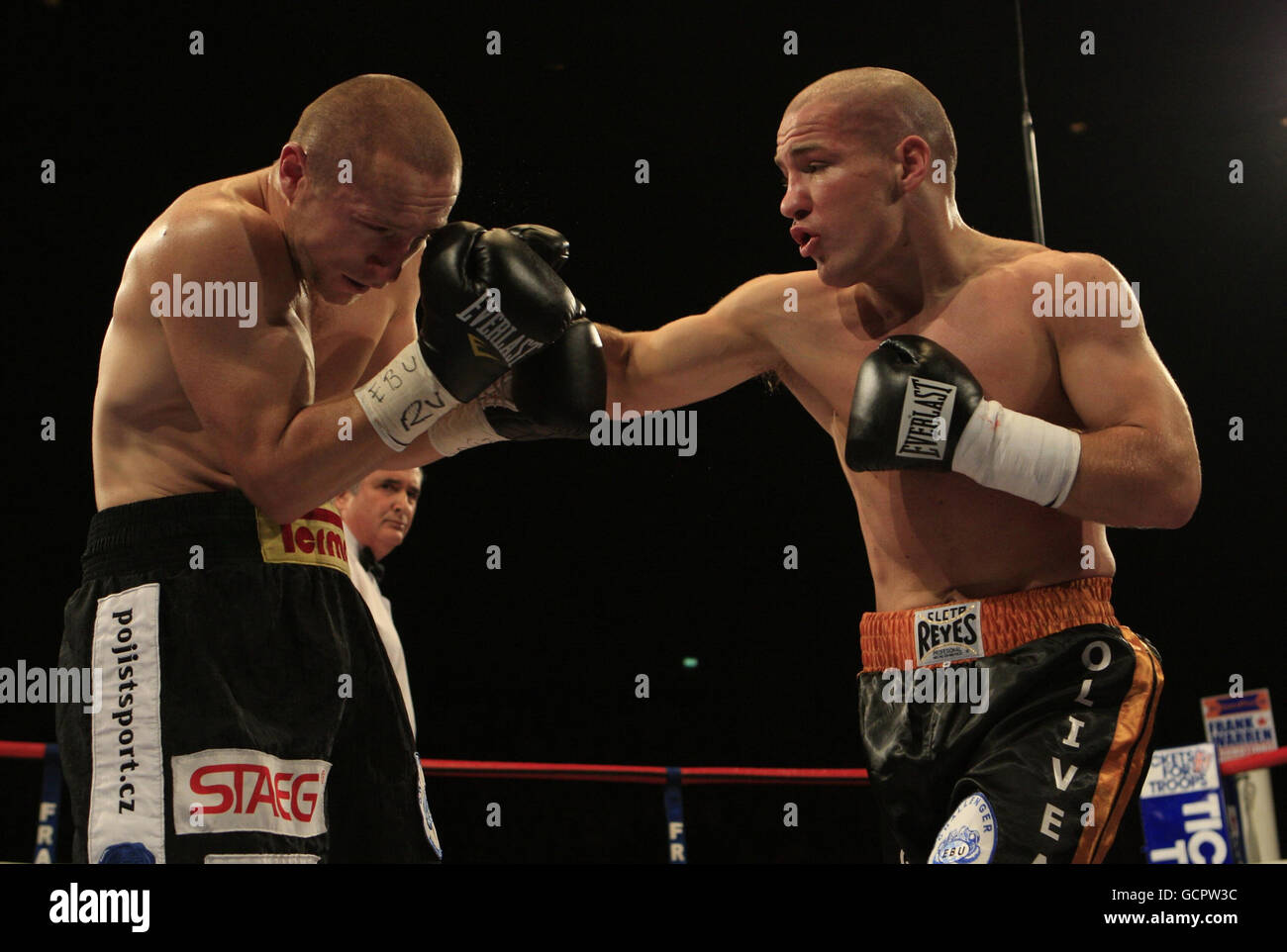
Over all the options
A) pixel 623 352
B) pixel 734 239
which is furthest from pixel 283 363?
pixel 734 239

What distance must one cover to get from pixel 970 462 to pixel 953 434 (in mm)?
42

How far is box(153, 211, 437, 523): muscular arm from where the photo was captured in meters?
1.46

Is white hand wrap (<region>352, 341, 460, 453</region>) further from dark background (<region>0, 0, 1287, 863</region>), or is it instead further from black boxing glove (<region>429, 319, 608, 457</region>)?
dark background (<region>0, 0, 1287, 863</region>)

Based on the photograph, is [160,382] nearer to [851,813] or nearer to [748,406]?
[748,406]

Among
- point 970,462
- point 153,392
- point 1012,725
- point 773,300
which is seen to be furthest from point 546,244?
point 1012,725

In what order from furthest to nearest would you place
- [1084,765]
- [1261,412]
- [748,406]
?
[1261,412] < [748,406] < [1084,765]

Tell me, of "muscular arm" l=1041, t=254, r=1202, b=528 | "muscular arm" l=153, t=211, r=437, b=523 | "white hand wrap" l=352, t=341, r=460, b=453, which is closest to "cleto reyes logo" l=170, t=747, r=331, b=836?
"muscular arm" l=153, t=211, r=437, b=523

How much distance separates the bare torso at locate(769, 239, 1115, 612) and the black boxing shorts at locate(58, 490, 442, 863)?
28.2 inches

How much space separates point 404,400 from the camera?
4.95 ft

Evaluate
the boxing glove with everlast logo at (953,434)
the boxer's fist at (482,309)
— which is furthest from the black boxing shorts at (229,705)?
the boxing glove with everlast logo at (953,434)

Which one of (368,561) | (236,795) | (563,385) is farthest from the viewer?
(368,561)

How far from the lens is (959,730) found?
5.01ft

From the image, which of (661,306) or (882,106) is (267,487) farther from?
(661,306)

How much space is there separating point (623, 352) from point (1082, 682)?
2.87ft
